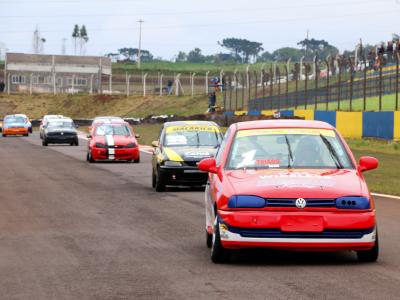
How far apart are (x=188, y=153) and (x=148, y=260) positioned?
414 inches

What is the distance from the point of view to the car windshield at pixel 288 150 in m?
10.5

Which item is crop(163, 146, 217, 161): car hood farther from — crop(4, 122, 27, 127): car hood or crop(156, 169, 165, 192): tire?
crop(4, 122, 27, 127): car hood

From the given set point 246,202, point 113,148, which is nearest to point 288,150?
point 246,202

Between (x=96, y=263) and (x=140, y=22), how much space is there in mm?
160465

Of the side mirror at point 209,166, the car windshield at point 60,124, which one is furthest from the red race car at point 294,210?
the car windshield at point 60,124

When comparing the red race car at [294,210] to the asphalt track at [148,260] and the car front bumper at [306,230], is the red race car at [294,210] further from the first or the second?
the asphalt track at [148,260]

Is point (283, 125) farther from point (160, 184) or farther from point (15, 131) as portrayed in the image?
point (15, 131)

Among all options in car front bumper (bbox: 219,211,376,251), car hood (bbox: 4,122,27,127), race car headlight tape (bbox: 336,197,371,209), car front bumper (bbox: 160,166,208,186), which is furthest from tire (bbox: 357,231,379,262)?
car hood (bbox: 4,122,27,127)

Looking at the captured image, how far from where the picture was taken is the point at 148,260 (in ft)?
33.3

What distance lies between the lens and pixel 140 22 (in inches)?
6649

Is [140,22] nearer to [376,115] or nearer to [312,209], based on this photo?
[376,115]

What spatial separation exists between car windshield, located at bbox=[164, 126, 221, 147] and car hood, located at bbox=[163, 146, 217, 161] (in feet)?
1.27

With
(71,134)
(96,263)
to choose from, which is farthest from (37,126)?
(96,263)

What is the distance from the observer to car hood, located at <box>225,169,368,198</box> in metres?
9.52
